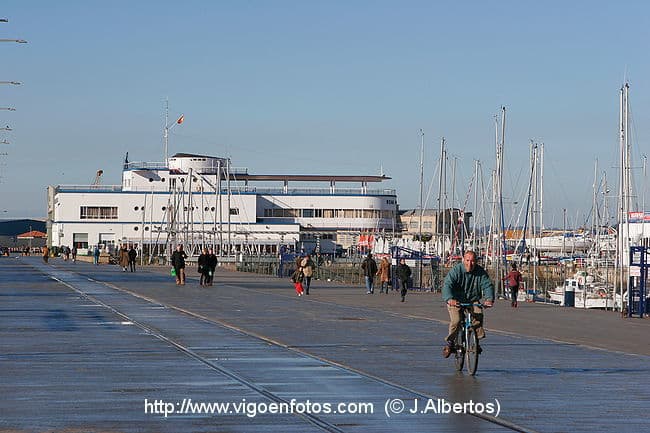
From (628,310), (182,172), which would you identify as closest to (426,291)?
(628,310)

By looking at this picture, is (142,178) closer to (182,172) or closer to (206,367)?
(182,172)

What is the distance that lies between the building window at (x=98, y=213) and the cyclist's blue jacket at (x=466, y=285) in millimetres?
132365

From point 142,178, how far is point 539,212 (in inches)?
2939

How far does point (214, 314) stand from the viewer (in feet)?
105

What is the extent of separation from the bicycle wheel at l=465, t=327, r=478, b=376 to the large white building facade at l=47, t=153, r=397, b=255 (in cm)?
11985

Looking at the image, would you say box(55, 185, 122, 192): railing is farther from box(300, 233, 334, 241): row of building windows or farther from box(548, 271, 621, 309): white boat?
box(548, 271, 621, 309): white boat

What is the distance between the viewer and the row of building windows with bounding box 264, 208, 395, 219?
15338 centimetres

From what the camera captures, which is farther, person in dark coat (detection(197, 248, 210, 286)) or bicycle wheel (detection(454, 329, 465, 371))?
person in dark coat (detection(197, 248, 210, 286))

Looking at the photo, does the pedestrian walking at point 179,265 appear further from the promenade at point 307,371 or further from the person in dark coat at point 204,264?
the promenade at point 307,371

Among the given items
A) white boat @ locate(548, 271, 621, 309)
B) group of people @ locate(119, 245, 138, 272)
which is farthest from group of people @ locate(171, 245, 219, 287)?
group of people @ locate(119, 245, 138, 272)

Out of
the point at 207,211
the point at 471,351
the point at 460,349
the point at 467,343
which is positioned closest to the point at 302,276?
the point at 460,349

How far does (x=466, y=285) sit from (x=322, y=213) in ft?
452

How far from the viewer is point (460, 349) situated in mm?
17047

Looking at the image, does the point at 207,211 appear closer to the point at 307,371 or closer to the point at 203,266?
the point at 203,266
